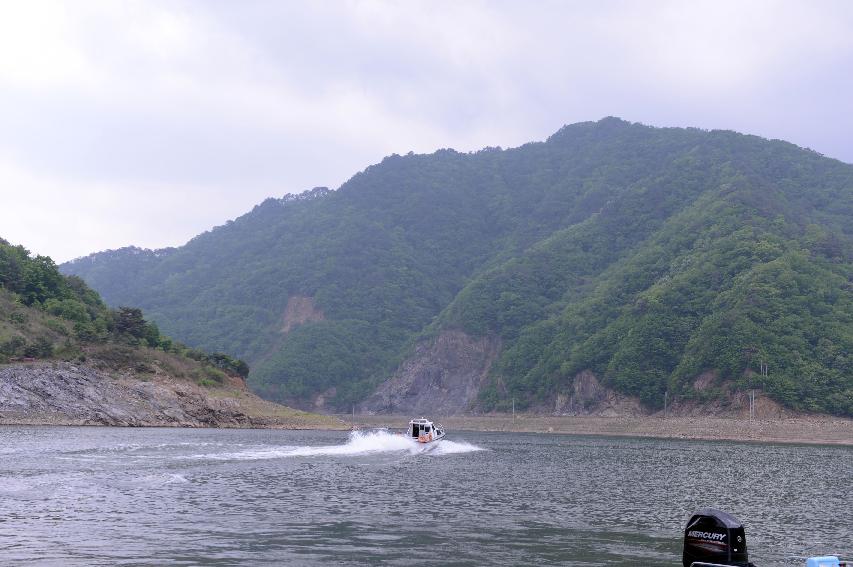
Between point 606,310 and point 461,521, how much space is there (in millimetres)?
162906

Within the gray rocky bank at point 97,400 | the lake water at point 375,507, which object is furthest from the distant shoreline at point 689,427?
the gray rocky bank at point 97,400

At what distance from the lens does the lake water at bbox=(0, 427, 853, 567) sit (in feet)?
83.4

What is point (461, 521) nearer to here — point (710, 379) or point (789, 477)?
point (789, 477)

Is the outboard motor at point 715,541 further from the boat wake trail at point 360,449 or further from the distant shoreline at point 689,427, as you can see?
the distant shoreline at point 689,427

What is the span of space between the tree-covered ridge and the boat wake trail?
40448mm

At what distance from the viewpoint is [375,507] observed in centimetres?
3631

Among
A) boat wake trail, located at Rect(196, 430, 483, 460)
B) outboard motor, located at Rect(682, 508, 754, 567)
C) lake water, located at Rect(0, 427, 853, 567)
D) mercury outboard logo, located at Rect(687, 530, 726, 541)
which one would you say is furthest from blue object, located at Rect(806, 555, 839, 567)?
boat wake trail, located at Rect(196, 430, 483, 460)

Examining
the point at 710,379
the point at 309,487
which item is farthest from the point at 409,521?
the point at 710,379

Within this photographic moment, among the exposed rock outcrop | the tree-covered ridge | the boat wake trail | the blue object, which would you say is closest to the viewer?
the blue object

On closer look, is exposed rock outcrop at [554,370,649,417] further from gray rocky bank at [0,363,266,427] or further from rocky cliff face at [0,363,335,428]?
gray rocky bank at [0,363,266,427]

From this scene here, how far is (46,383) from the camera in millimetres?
94750

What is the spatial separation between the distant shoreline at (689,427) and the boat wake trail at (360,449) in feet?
181

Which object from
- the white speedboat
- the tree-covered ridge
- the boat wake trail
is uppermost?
the tree-covered ridge

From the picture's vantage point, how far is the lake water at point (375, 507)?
25.4m
